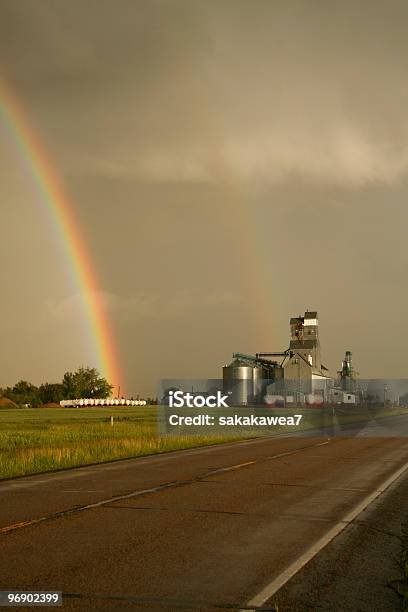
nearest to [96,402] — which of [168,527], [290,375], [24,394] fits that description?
[24,394]

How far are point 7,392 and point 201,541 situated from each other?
639ft

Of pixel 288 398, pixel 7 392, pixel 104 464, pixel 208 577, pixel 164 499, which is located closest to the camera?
pixel 208 577

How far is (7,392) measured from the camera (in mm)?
196875

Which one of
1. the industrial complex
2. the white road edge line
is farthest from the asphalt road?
the industrial complex

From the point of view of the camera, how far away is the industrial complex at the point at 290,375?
110 meters

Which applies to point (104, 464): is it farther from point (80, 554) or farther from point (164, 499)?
point (80, 554)

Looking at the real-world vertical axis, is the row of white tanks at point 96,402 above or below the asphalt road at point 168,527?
above

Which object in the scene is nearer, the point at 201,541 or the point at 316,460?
the point at 201,541

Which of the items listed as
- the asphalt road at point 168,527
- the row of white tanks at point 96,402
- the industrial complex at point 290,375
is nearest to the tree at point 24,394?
the row of white tanks at point 96,402

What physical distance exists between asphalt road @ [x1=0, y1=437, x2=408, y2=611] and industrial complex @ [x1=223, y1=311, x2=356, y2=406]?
87.9 metres

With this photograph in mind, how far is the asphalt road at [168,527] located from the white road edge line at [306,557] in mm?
81

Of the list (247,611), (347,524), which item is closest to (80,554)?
(247,611)

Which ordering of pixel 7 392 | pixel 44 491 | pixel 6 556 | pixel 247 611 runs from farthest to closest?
pixel 7 392 < pixel 44 491 < pixel 6 556 < pixel 247 611

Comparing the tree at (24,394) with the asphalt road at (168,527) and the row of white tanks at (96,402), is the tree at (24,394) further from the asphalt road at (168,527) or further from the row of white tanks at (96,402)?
the asphalt road at (168,527)
